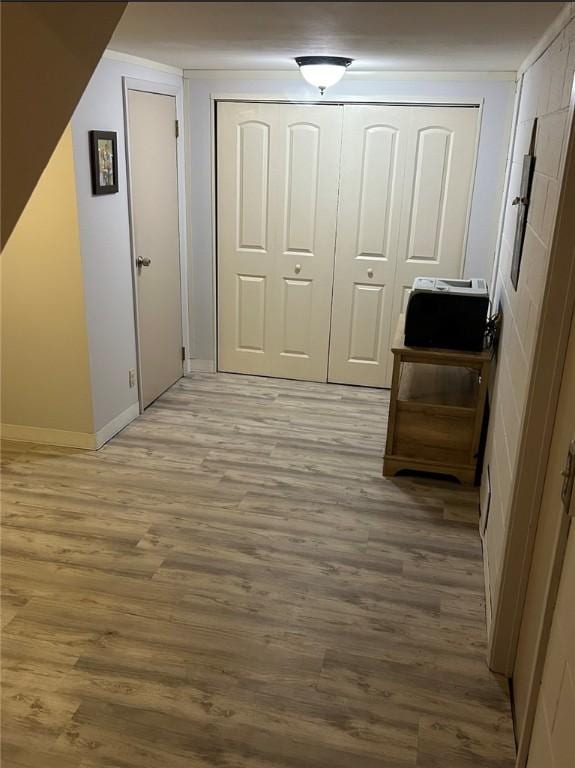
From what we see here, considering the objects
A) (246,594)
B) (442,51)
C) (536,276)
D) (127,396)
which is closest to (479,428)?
(536,276)

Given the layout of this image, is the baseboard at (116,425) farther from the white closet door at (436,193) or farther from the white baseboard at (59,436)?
the white closet door at (436,193)

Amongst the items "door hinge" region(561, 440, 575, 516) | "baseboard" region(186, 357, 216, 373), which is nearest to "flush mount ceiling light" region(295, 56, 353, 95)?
"baseboard" region(186, 357, 216, 373)

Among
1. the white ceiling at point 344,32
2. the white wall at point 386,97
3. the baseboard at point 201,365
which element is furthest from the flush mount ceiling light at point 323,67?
the baseboard at point 201,365

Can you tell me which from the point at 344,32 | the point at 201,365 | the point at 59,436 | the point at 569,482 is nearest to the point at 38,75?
the point at 569,482

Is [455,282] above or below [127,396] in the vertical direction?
above

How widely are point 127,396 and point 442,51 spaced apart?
2.59m

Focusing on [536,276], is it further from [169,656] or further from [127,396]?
[127,396]

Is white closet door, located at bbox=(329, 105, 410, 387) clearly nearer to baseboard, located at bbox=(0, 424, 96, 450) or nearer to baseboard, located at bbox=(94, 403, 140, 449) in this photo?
baseboard, located at bbox=(94, 403, 140, 449)

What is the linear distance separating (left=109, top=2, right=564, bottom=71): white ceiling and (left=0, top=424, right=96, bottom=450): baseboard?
2.07 m

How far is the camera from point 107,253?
A: 356cm

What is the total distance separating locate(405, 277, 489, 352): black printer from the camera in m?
3.23

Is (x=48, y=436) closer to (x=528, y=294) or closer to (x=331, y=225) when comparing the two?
(x=331, y=225)

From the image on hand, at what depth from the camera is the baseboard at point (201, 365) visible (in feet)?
16.4

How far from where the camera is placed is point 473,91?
3971 millimetres
